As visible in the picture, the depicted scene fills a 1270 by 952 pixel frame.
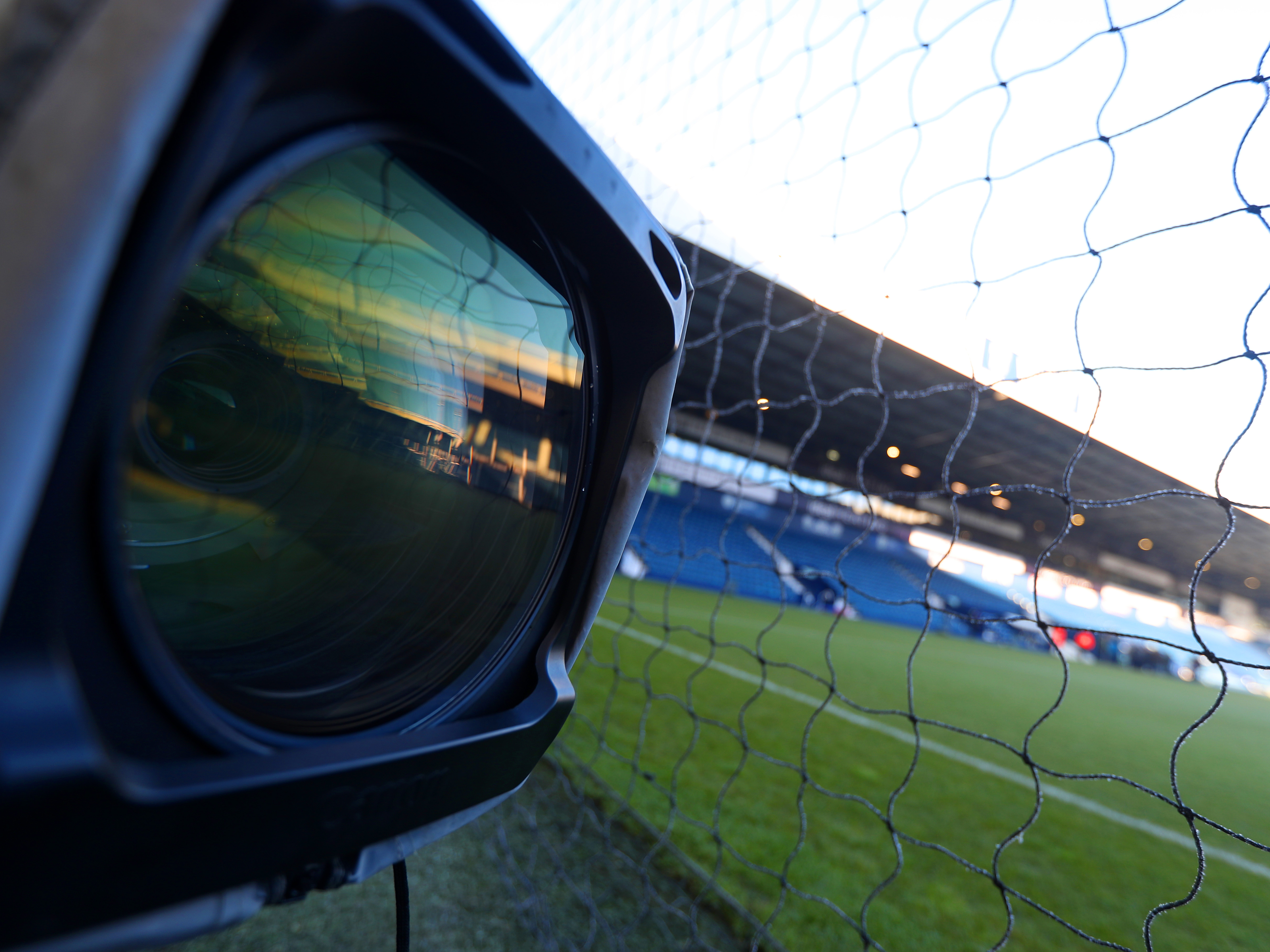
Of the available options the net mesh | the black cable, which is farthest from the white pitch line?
the black cable

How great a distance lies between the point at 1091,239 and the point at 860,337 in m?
1.41

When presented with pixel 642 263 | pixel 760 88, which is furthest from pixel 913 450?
pixel 642 263

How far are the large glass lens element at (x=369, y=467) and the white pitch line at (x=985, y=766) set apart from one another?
99 centimetres

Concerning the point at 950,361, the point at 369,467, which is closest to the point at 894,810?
the point at 950,361

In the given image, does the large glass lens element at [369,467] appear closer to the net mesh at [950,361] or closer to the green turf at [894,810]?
the net mesh at [950,361]

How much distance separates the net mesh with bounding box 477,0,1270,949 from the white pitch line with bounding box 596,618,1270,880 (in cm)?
2

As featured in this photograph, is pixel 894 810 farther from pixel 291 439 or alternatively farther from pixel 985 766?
pixel 291 439

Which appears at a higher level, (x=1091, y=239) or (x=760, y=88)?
(x=760, y=88)

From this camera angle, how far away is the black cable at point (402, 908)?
1.56ft

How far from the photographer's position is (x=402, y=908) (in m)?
0.50

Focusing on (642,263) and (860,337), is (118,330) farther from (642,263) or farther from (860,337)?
(860,337)

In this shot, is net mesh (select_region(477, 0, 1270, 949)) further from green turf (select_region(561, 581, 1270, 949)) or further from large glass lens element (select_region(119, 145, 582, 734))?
large glass lens element (select_region(119, 145, 582, 734))

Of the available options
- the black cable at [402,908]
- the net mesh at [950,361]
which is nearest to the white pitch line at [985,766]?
the net mesh at [950,361]

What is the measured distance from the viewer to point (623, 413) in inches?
17.9
